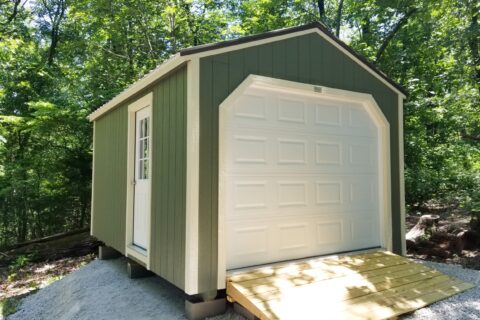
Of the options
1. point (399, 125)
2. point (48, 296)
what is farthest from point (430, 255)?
point (48, 296)

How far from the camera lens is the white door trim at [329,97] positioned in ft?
11.7

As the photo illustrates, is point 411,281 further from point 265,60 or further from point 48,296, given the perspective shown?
point 48,296

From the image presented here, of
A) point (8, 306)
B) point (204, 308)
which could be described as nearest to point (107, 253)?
point (8, 306)

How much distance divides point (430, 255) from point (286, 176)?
372 centimetres

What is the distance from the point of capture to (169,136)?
3945 mm

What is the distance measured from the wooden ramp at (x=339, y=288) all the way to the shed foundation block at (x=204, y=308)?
5.5 inches

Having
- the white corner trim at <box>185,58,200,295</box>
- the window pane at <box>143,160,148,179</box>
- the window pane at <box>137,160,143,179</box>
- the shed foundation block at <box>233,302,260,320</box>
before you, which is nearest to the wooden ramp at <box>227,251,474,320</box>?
the shed foundation block at <box>233,302,260,320</box>

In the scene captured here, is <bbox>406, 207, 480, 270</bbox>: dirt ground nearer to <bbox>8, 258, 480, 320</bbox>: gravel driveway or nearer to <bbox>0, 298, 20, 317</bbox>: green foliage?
<bbox>8, 258, 480, 320</bbox>: gravel driveway

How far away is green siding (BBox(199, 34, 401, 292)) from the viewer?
3.49 meters

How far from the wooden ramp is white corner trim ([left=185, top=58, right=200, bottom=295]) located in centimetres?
45

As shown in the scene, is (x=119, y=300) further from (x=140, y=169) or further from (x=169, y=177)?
(x=140, y=169)

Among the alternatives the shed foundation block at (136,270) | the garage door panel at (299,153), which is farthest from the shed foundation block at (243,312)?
the shed foundation block at (136,270)

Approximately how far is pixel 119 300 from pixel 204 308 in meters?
1.30

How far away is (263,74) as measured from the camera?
158 inches
